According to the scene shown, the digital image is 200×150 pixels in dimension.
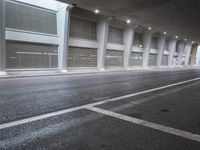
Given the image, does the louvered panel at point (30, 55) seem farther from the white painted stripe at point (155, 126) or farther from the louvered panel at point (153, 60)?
the louvered panel at point (153, 60)

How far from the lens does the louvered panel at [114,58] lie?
24500mm

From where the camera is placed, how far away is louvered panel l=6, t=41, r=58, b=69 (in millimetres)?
14961

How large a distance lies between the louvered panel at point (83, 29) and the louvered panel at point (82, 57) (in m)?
1.63

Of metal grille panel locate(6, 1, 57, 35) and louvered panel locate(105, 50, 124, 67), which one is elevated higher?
metal grille panel locate(6, 1, 57, 35)

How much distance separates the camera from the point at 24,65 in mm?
15922

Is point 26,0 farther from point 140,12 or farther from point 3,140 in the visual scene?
point 3,140

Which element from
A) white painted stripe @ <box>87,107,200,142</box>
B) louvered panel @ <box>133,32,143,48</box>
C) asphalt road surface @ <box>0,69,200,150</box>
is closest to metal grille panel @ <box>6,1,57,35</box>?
asphalt road surface @ <box>0,69,200,150</box>

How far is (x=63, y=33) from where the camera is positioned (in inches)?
688

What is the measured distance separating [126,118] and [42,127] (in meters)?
1.85

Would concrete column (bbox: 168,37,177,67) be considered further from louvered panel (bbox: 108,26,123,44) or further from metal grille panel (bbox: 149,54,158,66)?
louvered panel (bbox: 108,26,123,44)

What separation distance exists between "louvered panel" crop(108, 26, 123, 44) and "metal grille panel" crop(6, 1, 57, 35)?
9.51m

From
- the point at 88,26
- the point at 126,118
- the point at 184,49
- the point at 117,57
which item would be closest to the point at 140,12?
the point at 88,26

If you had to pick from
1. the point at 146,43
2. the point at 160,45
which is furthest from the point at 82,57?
the point at 160,45

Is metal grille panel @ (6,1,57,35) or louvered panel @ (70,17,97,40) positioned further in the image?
louvered panel @ (70,17,97,40)
